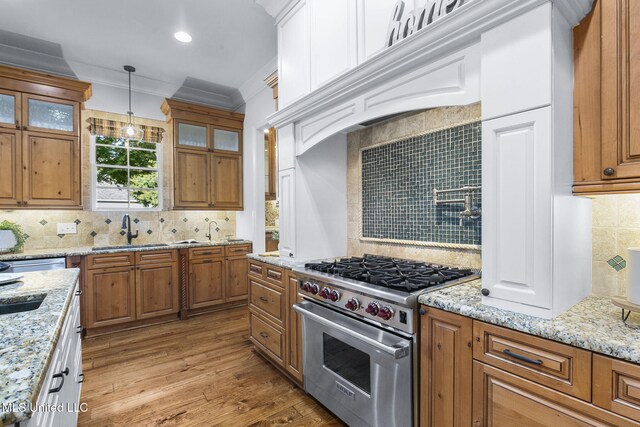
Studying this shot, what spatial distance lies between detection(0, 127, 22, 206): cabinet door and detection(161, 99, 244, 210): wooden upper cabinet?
4.96 ft

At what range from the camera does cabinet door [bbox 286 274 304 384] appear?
233 centimetres

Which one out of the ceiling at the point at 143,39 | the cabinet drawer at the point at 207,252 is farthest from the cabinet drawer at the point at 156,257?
the ceiling at the point at 143,39

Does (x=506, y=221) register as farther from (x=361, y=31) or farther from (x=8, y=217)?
(x=8, y=217)

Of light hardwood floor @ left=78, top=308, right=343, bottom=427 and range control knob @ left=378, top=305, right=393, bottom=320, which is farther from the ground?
range control knob @ left=378, top=305, right=393, bottom=320

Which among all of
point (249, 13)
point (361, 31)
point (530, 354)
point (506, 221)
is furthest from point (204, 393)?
point (249, 13)

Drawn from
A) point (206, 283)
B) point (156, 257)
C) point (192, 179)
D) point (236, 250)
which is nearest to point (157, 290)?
point (156, 257)

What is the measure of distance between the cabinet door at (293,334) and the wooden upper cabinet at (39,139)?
2851 mm

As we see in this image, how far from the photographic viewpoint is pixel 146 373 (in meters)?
2.68

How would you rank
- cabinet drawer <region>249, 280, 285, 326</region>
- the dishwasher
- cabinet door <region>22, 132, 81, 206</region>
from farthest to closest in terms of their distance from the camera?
cabinet door <region>22, 132, 81, 206</region> < the dishwasher < cabinet drawer <region>249, 280, 285, 326</region>

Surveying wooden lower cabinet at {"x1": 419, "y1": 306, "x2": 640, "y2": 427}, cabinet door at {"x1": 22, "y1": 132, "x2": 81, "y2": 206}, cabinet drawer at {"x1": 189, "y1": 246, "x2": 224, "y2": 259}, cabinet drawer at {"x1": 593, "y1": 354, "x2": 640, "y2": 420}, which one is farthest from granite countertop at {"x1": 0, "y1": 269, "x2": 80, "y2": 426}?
cabinet drawer at {"x1": 189, "y1": 246, "x2": 224, "y2": 259}

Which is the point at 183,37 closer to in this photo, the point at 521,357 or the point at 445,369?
the point at 445,369

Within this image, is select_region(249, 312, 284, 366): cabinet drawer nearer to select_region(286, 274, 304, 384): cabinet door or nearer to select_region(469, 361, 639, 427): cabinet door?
select_region(286, 274, 304, 384): cabinet door

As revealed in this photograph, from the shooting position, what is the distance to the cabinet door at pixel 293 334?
2334 mm

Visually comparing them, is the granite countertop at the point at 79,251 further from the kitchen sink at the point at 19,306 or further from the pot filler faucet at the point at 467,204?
the pot filler faucet at the point at 467,204
